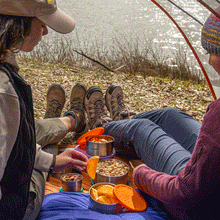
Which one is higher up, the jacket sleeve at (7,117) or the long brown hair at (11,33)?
the long brown hair at (11,33)

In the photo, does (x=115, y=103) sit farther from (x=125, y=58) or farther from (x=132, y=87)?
(x=125, y=58)

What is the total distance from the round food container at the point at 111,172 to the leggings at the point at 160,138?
150 millimetres

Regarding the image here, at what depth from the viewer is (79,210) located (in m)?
1.21

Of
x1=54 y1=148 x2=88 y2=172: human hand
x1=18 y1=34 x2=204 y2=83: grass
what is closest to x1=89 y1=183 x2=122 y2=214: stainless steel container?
x1=54 y1=148 x2=88 y2=172: human hand

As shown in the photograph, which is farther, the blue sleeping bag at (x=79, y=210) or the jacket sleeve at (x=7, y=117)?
the blue sleeping bag at (x=79, y=210)

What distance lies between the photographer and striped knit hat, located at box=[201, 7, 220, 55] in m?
0.92

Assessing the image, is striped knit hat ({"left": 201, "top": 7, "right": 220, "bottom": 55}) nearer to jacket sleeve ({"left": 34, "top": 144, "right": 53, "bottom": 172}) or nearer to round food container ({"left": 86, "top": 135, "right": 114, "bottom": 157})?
jacket sleeve ({"left": 34, "top": 144, "right": 53, "bottom": 172})

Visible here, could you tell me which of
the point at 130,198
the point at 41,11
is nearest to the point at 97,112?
the point at 130,198

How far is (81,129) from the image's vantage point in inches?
102

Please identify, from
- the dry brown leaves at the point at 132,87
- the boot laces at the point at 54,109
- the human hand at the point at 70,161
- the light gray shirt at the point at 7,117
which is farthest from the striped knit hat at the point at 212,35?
the dry brown leaves at the point at 132,87

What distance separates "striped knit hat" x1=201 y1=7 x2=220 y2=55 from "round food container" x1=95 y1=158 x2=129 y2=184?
862mm

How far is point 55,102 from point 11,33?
179 cm

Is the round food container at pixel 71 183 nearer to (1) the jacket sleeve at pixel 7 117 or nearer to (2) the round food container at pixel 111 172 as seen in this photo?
(2) the round food container at pixel 111 172

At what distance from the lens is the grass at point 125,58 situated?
5.78m
